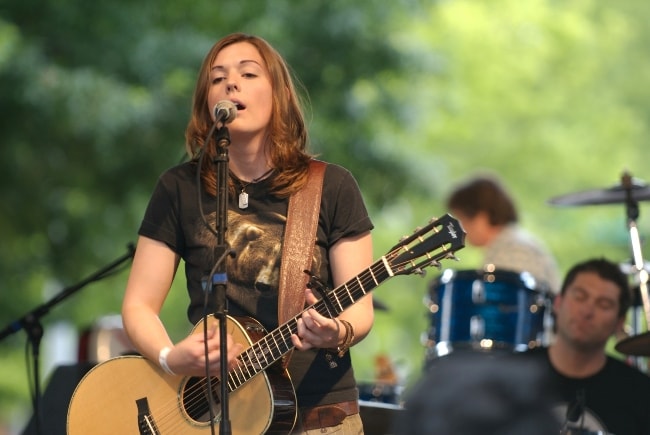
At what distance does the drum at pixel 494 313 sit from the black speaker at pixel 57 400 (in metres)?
2.80

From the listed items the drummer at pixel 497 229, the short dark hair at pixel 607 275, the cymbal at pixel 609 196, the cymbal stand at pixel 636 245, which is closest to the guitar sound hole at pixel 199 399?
the short dark hair at pixel 607 275

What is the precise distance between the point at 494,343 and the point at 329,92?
611cm

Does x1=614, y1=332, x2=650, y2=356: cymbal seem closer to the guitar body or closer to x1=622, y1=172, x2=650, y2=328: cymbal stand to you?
x1=622, y1=172, x2=650, y2=328: cymbal stand

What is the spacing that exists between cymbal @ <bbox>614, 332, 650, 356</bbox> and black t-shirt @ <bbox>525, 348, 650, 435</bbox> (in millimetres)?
354

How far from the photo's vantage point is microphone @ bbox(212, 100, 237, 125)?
421 cm

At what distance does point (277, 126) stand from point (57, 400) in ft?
8.23

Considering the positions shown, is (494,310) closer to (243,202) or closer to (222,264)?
(243,202)

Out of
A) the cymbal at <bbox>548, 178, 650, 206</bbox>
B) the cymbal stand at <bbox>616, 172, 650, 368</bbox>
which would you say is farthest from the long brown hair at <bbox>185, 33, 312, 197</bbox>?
the cymbal at <bbox>548, 178, 650, 206</bbox>

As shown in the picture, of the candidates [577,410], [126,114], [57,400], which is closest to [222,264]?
[57,400]

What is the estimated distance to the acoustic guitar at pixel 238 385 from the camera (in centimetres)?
422

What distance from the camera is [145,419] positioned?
14.9 feet

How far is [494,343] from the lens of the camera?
27.2 feet

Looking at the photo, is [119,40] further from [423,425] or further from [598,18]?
[598,18]

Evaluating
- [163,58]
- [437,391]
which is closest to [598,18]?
[163,58]
